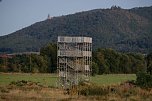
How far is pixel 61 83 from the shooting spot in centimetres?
5431

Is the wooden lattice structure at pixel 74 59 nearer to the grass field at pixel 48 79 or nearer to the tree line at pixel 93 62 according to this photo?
the grass field at pixel 48 79

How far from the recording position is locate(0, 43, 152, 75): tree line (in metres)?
99.6

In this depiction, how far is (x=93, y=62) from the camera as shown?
97000mm

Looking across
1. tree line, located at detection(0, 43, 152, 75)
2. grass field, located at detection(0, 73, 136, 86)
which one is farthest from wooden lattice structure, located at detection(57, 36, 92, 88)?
tree line, located at detection(0, 43, 152, 75)

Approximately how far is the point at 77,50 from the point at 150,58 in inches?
2103

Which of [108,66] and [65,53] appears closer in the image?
[65,53]

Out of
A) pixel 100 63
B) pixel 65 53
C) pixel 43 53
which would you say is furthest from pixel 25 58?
pixel 65 53

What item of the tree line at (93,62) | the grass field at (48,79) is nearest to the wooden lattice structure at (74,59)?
the grass field at (48,79)

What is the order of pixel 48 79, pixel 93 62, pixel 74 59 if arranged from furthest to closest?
pixel 93 62 < pixel 48 79 < pixel 74 59

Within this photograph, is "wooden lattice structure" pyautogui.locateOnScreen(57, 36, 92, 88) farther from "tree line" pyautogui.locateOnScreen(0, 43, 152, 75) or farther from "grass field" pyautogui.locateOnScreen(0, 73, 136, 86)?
"tree line" pyautogui.locateOnScreen(0, 43, 152, 75)

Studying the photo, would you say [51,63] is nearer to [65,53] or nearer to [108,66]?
[108,66]

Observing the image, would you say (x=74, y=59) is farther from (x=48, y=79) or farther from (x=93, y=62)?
(x=93, y=62)

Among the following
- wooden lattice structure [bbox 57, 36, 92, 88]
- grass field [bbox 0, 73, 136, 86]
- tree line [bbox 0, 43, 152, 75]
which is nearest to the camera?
wooden lattice structure [bbox 57, 36, 92, 88]

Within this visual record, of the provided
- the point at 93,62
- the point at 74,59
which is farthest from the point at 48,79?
the point at 93,62
